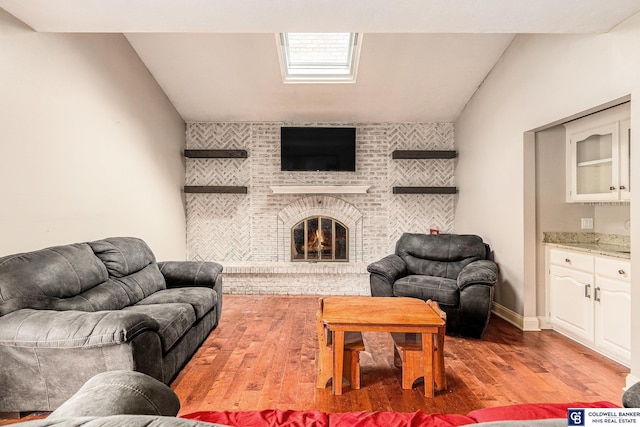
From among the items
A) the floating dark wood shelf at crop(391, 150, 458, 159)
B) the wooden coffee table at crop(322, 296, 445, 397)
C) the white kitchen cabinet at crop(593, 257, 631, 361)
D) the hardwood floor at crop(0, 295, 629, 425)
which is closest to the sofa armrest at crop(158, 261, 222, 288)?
the hardwood floor at crop(0, 295, 629, 425)

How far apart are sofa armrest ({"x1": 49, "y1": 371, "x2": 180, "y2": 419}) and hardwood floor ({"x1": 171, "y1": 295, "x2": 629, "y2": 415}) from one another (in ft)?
4.26

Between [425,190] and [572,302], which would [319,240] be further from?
[572,302]

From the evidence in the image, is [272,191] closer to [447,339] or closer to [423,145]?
[423,145]

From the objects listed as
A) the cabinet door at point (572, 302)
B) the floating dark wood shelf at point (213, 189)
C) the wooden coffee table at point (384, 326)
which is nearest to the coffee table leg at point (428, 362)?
the wooden coffee table at point (384, 326)

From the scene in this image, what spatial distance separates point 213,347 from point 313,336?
93cm

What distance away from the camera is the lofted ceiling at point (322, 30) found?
91.4 inches

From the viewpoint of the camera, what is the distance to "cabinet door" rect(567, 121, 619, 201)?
2.97 m

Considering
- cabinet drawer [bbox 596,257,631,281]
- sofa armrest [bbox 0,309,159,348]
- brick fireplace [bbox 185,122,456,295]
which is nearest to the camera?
sofa armrest [bbox 0,309,159,348]

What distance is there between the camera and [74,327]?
1.91 meters

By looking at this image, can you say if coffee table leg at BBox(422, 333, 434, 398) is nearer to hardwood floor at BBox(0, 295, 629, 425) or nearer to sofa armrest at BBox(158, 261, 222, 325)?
hardwood floor at BBox(0, 295, 629, 425)

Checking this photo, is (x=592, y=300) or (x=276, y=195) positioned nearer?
(x=592, y=300)

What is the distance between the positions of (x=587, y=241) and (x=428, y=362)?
2.44 meters

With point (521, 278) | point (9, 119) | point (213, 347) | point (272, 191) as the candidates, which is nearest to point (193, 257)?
point (272, 191)

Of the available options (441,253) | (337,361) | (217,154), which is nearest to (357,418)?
(337,361)
